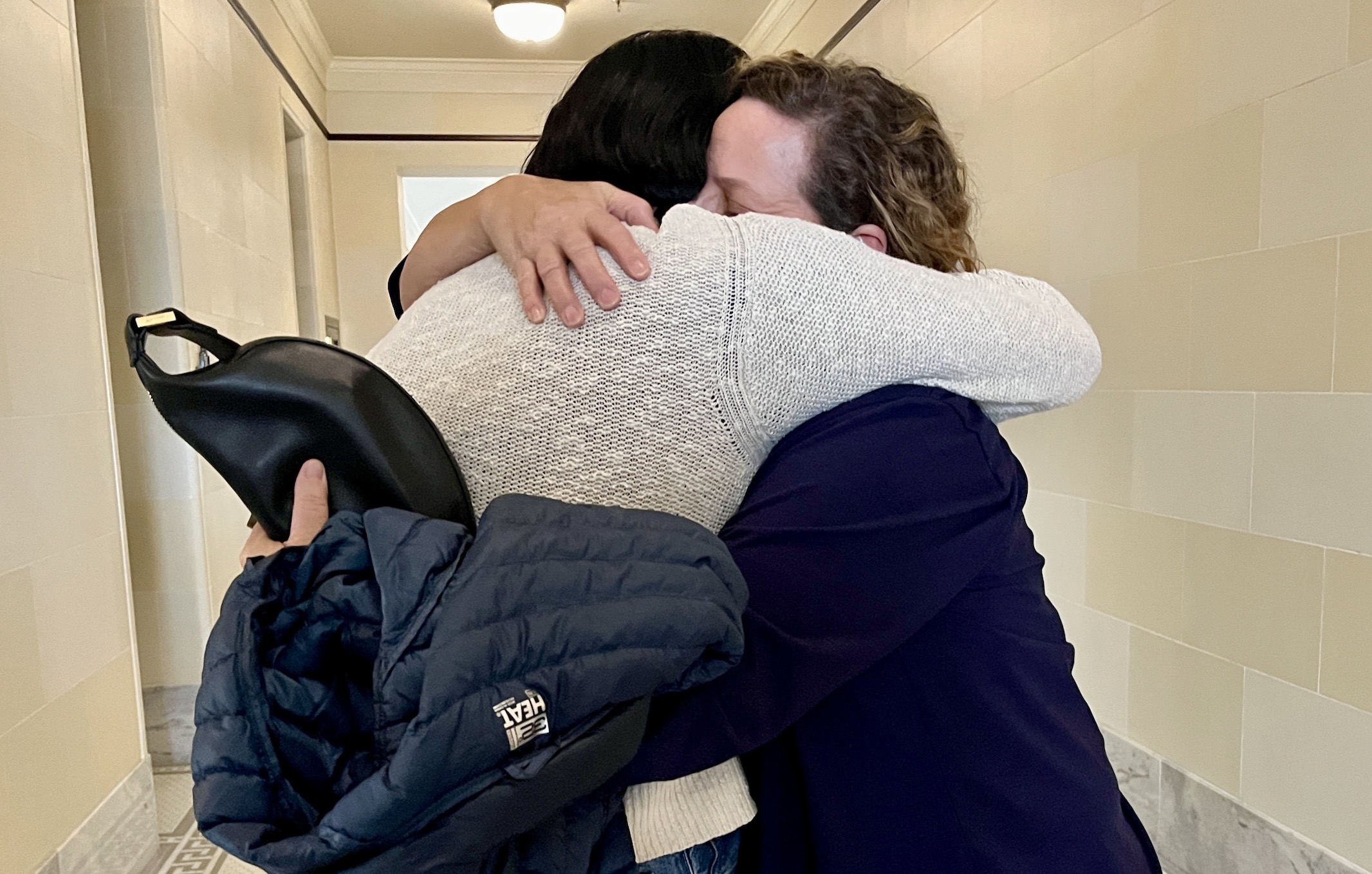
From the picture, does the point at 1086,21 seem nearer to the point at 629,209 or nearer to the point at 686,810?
the point at 629,209

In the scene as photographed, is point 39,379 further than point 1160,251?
Yes

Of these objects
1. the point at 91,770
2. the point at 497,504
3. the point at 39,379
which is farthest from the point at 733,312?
the point at 91,770

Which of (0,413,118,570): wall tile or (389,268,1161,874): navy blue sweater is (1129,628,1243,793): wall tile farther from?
(0,413,118,570): wall tile

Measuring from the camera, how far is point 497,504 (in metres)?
0.48

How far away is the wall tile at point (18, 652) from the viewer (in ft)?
4.77

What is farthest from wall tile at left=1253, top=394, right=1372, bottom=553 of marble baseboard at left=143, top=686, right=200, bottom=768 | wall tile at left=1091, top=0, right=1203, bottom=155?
marble baseboard at left=143, top=686, right=200, bottom=768

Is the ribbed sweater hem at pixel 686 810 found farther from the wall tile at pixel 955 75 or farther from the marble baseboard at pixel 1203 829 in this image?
the wall tile at pixel 955 75

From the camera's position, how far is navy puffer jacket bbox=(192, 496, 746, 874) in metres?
0.42

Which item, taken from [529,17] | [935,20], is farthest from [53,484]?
[529,17]

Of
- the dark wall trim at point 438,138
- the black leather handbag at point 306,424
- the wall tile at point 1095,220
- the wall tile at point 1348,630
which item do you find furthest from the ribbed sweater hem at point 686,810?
the dark wall trim at point 438,138

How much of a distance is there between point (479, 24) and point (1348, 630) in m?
4.06

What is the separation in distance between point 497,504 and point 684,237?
0.23m

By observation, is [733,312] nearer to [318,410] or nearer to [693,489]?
[693,489]

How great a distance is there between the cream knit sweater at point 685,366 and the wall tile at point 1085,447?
1121mm
